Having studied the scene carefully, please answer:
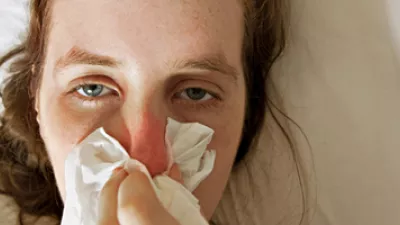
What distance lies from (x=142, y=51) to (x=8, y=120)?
20.0 inches

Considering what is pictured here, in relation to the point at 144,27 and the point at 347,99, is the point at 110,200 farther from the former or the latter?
the point at 347,99

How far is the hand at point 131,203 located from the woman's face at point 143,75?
0.24 feet

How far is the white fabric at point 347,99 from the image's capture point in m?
1.17

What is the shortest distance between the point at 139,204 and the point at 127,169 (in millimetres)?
103

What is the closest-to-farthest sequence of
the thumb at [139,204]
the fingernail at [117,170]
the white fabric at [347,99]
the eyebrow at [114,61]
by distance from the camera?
1. the thumb at [139,204]
2. the fingernail at [117,170]
3. the eyebrow at [114,61]
4. the white fabric at [347,99]

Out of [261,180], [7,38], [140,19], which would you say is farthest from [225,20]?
[7,38]

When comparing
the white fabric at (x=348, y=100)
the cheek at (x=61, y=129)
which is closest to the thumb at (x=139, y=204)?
the cheek at (x=61, y=129)

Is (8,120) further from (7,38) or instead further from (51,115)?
(51,115)

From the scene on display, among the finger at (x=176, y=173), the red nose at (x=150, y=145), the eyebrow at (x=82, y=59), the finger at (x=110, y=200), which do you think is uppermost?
the eyebrow at (x=82, y=59)

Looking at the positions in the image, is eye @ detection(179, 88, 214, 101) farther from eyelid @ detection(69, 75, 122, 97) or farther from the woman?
eyelid @ detection(69, 75, 122, 97)

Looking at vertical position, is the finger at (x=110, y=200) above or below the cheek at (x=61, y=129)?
below

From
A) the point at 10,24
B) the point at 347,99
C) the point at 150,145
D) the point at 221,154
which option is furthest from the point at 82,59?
the point at 347,99

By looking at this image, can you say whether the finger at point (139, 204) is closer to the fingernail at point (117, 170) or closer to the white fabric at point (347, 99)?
the fingernail at point (117, 170)

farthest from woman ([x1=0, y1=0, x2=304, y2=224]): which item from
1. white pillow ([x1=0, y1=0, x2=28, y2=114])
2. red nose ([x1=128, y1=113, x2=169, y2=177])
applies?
white pillow ([x1=0, y1=0, x2=28, y2=114])
